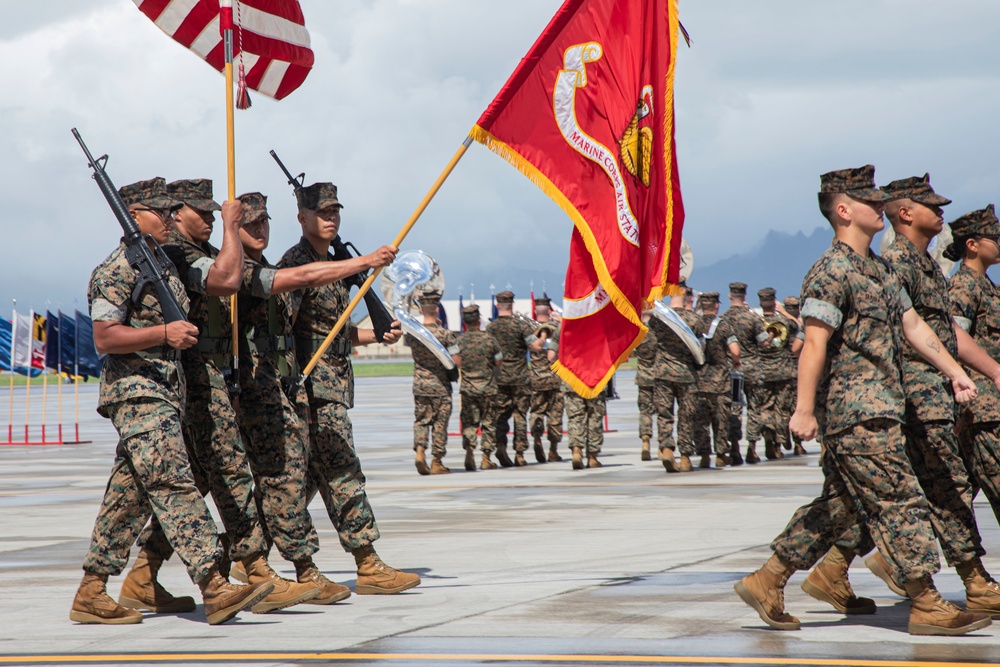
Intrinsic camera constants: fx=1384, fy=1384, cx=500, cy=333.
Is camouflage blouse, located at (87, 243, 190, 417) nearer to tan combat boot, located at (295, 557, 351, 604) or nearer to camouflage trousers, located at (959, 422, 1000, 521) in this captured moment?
tan combat boot, located at (295, 557, 351, 604)

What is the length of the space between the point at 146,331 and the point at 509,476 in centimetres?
1008

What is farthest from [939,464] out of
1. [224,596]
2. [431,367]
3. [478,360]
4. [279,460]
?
[478,360]

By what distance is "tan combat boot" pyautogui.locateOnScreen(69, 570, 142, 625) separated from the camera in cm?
694

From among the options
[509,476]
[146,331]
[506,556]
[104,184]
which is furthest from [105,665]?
[509,476]

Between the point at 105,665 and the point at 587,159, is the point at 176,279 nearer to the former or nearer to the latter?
the point at 105,665

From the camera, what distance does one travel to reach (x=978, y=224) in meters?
7.68

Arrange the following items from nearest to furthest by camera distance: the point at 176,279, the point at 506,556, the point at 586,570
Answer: the point at 176,279, the point at 586,570, the point at 506,556

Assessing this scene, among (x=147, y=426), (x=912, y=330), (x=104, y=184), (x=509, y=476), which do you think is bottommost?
(x=509, y=476)

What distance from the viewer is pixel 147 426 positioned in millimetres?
6734

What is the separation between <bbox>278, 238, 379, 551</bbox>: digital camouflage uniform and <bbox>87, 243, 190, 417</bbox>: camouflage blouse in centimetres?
100

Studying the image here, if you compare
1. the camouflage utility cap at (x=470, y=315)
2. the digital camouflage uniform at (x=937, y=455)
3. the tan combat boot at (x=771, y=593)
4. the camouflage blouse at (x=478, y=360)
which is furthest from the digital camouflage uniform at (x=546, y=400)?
the tan combat boot at (x=771, y=593)

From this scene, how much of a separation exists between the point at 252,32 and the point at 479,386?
9.27 meters

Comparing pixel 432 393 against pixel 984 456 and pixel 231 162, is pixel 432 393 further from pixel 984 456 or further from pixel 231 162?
pixel 984 456

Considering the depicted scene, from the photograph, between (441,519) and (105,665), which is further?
(441,519)
